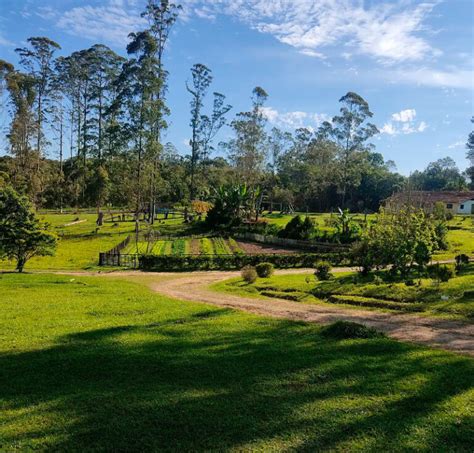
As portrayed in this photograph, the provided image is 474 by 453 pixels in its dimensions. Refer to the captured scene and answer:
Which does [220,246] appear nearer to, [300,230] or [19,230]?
[300,230]

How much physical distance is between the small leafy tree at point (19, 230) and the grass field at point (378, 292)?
1025 centimetres

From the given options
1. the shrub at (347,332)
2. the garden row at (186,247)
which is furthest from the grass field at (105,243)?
the shrub at (347,332)

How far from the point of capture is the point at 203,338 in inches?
382

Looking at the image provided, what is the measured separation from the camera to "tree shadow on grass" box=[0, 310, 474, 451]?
526 centimetres

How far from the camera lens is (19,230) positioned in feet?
75.3

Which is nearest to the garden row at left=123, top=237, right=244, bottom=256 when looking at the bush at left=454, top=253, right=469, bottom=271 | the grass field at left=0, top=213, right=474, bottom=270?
the grass field at left=0, top=213, right=474, bottom=270

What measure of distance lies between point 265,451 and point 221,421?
0.87 meters

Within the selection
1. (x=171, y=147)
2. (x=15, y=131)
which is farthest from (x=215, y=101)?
(x=15, y=131)

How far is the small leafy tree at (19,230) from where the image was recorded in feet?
75.1

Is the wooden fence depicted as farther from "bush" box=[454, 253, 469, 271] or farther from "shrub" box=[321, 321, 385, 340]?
"shrub" box=[321, 321, 385, 340]

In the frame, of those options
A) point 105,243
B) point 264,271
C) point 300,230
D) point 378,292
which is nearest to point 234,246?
Result: point 300,230

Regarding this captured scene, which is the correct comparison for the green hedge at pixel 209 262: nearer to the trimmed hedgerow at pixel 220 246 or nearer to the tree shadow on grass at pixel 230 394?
the trimmed hedgerow at pixel 220 246

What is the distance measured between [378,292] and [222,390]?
11.0 metres

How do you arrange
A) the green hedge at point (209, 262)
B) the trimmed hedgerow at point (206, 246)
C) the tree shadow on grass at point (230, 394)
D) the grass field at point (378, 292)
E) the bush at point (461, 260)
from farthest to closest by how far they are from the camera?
the trimmed hedgerow at point (206, 246) → the green hedge at point (209, 262) → the bush at point (461, 260) → the grass field at point (378, 292) → the tree shadow on grass at point (230, 394)
